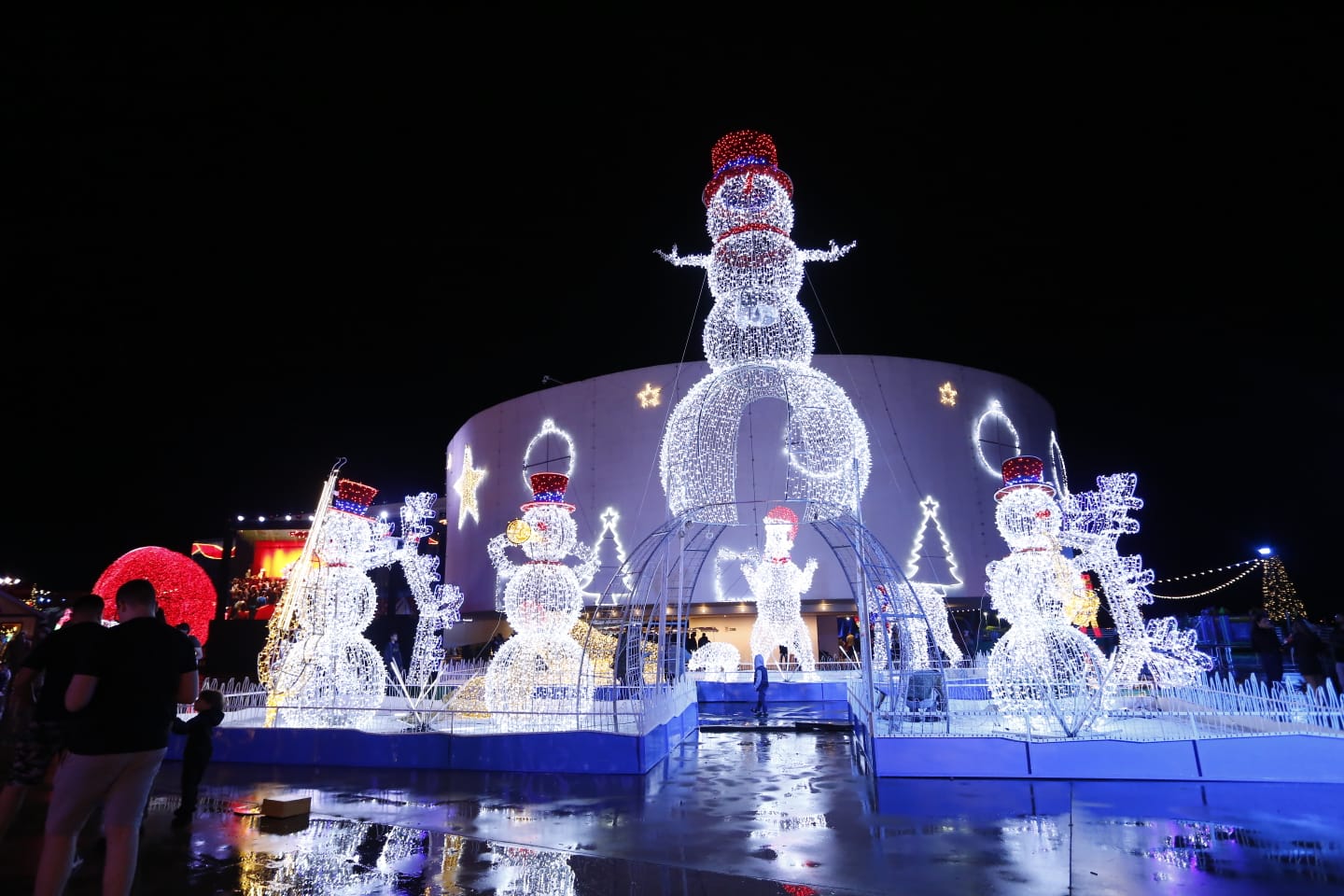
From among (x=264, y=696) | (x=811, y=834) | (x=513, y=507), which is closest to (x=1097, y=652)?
(x=811, y=834)

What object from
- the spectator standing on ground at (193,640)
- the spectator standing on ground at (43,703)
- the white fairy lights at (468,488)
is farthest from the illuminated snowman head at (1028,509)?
the white fairy lights at (468,488)

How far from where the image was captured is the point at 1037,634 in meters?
9.62

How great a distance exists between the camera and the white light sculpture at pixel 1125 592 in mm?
9289

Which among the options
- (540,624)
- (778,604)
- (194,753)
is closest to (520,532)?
(540,624)

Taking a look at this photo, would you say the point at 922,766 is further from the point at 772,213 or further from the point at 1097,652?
the point at 772,213

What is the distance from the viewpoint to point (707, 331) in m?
10.9

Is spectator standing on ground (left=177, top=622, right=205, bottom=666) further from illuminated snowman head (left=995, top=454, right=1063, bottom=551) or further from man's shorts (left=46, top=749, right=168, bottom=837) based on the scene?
illuminated snowman head (left=995, top=454, right=1063, bottom=551)

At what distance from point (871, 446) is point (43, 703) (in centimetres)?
2580

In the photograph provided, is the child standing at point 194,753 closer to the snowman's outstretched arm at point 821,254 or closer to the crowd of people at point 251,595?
the snowman's outstretched arm at point 821,254

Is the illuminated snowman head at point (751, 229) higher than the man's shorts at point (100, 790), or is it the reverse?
the illuminated snowman head at point (751, 229)

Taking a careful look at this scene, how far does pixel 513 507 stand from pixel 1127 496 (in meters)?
24.7

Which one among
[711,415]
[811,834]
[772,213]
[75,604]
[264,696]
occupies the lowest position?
[811,834]

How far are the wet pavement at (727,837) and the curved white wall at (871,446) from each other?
1803cm

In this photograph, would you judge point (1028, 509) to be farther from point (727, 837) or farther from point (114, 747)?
point (114, 747)
